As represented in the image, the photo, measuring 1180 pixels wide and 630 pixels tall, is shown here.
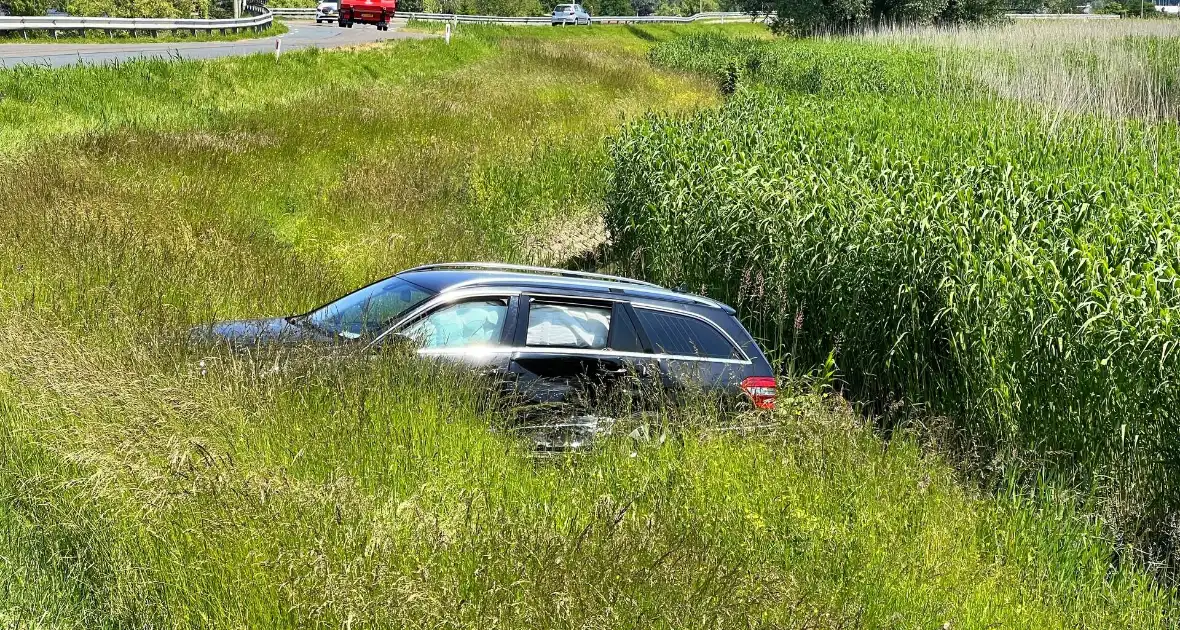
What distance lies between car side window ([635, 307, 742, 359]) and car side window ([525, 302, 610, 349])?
0.95 ft

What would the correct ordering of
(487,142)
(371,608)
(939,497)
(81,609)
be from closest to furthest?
(371,608)
(81,609)
(939,497)
(487,142)

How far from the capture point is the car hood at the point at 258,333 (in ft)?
23.7

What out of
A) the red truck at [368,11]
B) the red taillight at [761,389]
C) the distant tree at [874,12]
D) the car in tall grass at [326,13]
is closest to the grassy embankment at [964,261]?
the red taillight at [761,389]

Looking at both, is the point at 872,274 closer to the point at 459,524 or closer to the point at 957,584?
the point at 957,584

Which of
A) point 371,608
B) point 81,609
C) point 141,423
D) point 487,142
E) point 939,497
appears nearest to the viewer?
point 371,608

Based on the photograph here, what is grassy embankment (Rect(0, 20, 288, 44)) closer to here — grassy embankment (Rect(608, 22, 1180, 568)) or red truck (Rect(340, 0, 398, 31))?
red truck (Rect(340, 0, 398, 31))

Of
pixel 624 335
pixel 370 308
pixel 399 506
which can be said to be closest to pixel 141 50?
pixel 370 308

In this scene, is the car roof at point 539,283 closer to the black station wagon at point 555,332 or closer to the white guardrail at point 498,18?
the black station wagon at point 555,332

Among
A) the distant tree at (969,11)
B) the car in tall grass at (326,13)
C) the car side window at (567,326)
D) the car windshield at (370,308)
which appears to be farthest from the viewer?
the car in tall grass at (326,13)

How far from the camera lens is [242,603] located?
4754 mm

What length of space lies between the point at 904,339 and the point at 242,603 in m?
6.55

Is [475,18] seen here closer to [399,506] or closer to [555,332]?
[555,332]

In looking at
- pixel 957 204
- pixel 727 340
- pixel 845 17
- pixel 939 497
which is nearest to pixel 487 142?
pixel 957 204

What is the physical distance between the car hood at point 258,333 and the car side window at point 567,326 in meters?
1.34
